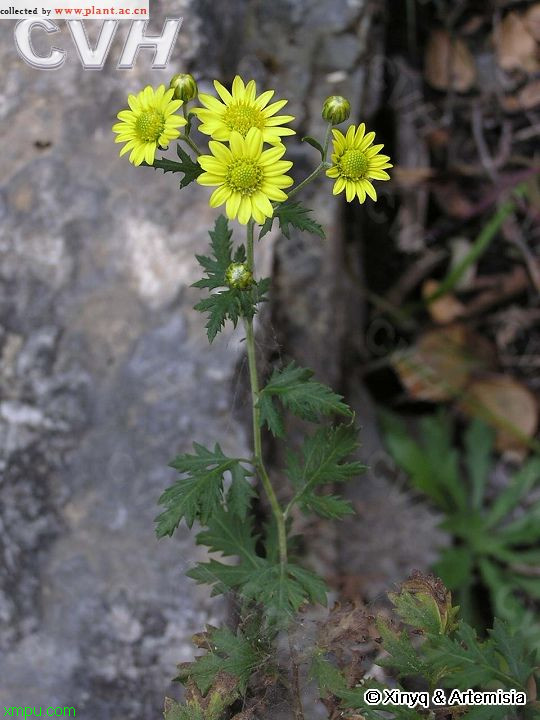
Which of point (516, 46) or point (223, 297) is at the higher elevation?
point (516, 46)

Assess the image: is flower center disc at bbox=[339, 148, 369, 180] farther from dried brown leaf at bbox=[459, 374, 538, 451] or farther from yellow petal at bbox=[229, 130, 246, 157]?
dried brown leaf at bbox=[459, 374, 538, 451]

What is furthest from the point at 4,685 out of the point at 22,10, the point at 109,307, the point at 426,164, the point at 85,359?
the point at 426,164

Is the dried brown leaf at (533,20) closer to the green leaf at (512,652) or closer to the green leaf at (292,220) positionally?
the green leaf at (292,220)

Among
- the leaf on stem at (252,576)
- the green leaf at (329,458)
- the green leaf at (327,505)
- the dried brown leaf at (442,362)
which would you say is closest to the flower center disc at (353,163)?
the green leaf at (329,458)

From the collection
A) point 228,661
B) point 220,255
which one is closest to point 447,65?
point 220,255

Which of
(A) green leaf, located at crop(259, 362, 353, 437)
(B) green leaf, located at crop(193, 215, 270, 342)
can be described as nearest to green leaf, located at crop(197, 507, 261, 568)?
(A) green leaf, located at crop(259, 362, 353, 437)

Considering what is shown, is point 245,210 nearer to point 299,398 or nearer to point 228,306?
point 228,306

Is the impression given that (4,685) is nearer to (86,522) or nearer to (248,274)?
(86,522)
